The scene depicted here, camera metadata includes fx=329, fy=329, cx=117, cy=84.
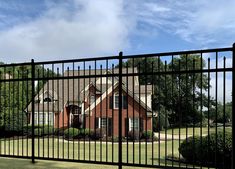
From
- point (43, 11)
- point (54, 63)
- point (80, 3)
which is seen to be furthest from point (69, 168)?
point (43, 11)

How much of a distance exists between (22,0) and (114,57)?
6.59 metres

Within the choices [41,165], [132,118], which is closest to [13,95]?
[41,165]

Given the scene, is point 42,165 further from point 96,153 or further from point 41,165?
point 96,153

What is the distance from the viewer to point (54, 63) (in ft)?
24.6

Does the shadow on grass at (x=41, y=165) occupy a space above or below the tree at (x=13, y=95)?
below

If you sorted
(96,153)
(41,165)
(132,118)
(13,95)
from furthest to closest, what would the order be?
(132,118), (96,153), (13,95), (41,165)

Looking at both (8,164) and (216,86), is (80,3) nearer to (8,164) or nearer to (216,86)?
(8,164)

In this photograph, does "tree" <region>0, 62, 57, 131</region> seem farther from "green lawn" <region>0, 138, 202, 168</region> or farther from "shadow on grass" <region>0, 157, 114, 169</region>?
"shadow on grass" <region>0, 157, 114, 169</region>

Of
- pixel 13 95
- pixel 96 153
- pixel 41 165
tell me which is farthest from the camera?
pixel 96 153

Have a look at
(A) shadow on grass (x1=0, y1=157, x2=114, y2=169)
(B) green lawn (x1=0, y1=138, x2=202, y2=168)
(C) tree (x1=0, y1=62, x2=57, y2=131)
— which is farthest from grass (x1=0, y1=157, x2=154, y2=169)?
(C) tree (x1=0, y1=62, x2=57, y2=131)

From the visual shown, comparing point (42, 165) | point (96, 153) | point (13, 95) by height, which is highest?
point (13, 95)

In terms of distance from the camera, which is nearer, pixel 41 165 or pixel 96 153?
pixel 41 165

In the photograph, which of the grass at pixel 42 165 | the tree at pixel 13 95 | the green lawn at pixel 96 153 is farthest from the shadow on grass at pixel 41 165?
the tree at pixel 13 95

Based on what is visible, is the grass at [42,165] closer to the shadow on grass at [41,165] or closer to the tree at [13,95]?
the shadow on grass at [41,165]
